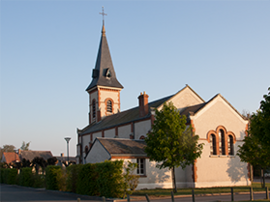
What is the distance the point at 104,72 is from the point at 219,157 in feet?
85.3

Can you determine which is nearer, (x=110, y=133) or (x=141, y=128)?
(x=141, y=128)

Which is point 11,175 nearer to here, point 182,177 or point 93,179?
point 93,179

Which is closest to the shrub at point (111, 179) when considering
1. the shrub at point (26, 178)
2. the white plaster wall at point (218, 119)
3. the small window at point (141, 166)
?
the small window at point (141, 166)

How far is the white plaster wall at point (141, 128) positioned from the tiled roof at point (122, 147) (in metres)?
2.71

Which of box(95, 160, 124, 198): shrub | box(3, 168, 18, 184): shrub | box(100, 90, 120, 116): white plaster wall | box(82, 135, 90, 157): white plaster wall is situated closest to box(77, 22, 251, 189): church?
box(95, 160, 124, 198): shrub

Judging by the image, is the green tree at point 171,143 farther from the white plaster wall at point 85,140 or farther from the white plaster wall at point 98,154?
the white plaster wall at point 85,140

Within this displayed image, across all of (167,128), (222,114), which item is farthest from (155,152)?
(222,114)

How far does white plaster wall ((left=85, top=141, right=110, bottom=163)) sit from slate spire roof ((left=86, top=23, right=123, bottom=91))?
21009mm

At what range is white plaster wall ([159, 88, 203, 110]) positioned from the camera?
30541 mm

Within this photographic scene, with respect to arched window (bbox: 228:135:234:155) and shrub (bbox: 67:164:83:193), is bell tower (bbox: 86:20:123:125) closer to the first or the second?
arched window (bbox: 228:135:234:155)

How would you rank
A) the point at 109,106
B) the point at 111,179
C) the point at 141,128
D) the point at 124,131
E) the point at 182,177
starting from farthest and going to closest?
the point at 109,106 → the point at 124,131 → the point at 141,128 → the point at 182,177 → the point at 111,179

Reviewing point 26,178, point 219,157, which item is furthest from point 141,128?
point 26,178

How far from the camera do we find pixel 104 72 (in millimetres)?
48062

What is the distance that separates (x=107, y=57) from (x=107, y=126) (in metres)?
15.5
